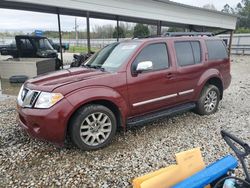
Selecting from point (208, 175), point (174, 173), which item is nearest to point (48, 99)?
point (174, 173)

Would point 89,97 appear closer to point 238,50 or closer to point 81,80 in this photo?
point 81,80

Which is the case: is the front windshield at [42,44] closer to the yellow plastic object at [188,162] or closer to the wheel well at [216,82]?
the wheel well at [216,82]

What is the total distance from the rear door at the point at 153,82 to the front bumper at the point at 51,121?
43.9 inches

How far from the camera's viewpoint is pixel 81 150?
11.9 feet

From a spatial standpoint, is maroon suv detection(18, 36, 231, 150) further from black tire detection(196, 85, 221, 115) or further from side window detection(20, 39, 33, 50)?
side window detection(20, 39, 33, 50)

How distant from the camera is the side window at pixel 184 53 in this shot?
15.1 feet

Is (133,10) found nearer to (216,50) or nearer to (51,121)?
(216,50)

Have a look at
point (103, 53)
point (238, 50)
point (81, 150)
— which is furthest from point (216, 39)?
point (238, 50)

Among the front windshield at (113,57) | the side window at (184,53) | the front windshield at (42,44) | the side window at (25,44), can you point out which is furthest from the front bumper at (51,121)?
the front windshield at (42,44)

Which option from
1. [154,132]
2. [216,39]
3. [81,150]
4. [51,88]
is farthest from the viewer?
[216,39]

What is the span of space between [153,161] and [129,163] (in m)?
0.34

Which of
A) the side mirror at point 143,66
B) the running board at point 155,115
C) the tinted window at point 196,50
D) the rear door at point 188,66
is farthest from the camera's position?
the tinted window at point 196,50

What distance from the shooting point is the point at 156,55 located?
14.2 feet

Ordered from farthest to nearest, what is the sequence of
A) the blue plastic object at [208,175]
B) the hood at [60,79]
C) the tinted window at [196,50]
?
the tinted window at [196,50] < the hood at [60,79] < the blue plastic object at [208,175]
